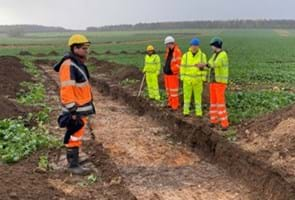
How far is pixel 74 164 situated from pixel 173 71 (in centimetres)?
684

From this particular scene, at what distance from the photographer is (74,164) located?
8320mm

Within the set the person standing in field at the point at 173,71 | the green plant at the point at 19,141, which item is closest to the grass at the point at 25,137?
the green plant at the point at 19,141

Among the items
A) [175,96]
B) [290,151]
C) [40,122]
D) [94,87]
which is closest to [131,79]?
[94,87]

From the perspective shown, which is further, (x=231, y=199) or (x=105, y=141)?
(x=105, y=141)

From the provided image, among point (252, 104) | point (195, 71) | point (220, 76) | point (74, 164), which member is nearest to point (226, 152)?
point (220, 76)

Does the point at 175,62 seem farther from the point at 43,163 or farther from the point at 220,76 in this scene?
the point at 43,163

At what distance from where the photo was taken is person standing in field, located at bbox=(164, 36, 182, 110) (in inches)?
570

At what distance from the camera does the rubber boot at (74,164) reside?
8.24 metres

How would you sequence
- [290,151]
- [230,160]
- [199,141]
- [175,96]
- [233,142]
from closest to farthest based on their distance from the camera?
1. [290,151]
2. [230,160]
3. [233,142]
4. [199,141]
5. [175,96]

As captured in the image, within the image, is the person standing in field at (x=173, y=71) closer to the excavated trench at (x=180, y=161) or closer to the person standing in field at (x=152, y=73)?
the excavated trench at (x=180, y=161)

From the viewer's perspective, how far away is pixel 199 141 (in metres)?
11.1

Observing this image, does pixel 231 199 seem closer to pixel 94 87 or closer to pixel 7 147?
pixel 7 147

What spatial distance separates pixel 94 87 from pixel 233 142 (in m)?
13.4

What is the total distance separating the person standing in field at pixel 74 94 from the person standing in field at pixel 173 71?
6.37 metres
